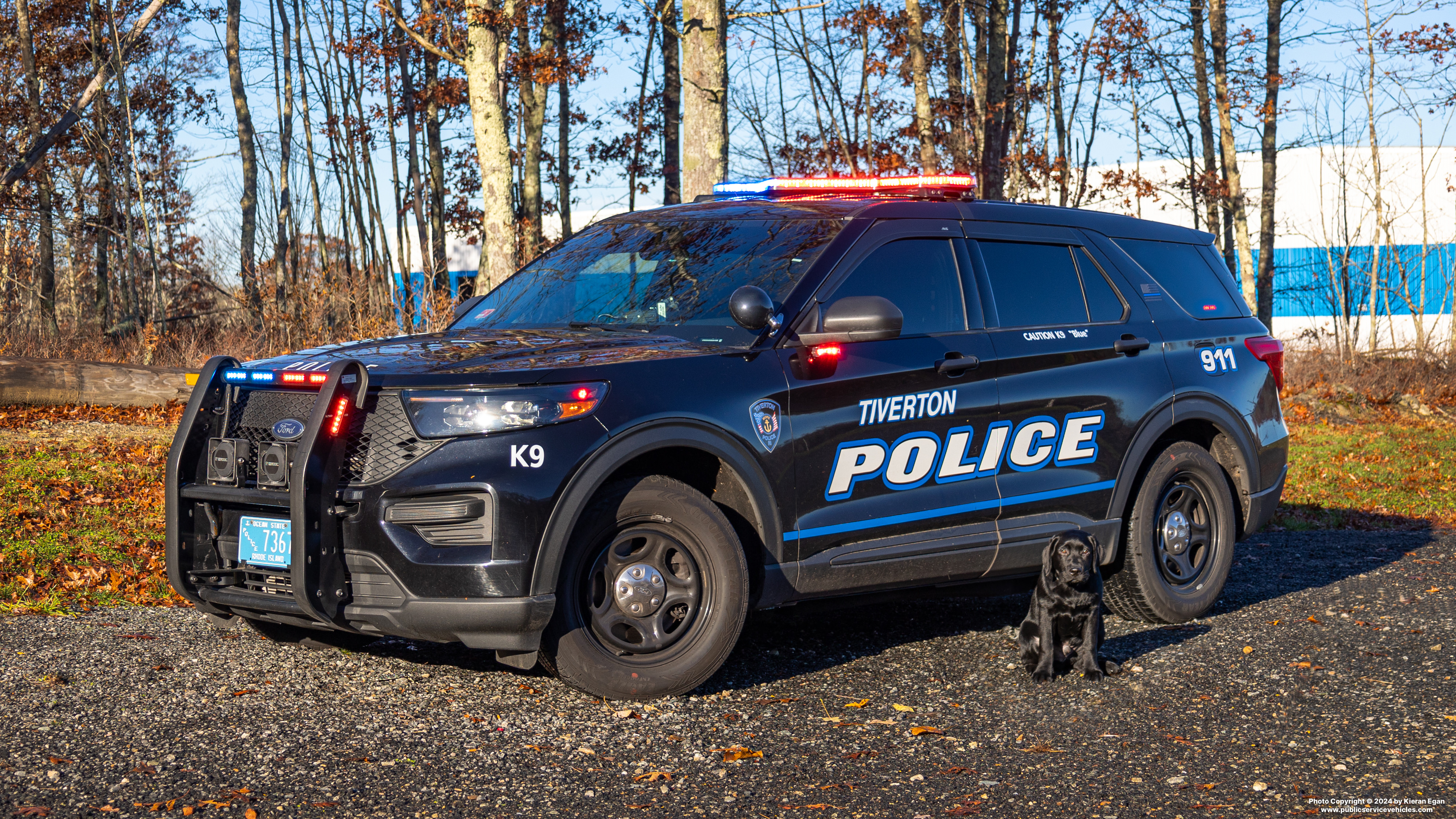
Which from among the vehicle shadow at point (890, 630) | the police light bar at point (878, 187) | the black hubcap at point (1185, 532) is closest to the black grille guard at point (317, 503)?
the vehicle shadow at point (890, 630)

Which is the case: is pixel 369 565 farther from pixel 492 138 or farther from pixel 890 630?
pixel 492 138

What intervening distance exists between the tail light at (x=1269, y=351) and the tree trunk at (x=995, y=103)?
1422 cm

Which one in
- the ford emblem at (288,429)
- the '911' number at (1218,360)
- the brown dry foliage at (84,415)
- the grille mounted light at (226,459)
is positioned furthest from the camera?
the brown dry foliage at (84,415)

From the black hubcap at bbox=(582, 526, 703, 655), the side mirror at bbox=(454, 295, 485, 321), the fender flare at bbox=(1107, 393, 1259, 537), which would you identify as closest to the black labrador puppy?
the fender flare at bbox=(1107, 393, 1259, 537)

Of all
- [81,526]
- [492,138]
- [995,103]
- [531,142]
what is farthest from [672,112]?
[81,526]

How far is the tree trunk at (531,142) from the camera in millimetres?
23984

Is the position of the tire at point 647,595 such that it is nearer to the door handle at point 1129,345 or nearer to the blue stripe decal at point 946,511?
the blue stripe decal at point 946,511

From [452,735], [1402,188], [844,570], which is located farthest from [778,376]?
[1402,188]

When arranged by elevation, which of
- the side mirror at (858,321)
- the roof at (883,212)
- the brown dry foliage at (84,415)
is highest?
the roof at (883,212)

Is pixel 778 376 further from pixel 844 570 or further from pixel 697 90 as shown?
pixel 697 90

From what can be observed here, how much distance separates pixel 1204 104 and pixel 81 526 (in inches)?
981

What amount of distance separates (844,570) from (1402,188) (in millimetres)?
29468

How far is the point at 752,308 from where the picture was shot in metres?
4.70

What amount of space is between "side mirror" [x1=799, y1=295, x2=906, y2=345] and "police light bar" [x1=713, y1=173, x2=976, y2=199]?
Result: 44.8 inches
